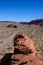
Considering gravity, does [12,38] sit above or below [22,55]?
below

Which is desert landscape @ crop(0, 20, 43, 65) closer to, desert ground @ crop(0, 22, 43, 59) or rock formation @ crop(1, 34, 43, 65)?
desert ground @ crop(0, 22, 43, 59)

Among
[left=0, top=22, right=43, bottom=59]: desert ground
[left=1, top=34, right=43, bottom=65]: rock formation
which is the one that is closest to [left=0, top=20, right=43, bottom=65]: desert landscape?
[left=0, top=22, right=43, bottom=59]: desert ground

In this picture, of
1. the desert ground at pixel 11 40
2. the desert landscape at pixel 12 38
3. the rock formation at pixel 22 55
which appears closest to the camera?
the rock formation at pixel 22 55

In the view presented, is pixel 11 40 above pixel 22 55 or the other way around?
the other way around

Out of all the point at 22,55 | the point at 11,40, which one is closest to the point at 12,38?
the point at 11,40

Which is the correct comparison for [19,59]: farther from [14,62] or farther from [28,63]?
[28,63]

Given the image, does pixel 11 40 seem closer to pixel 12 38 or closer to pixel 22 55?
pixel 12 38

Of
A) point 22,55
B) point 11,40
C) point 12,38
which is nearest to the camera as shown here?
point 22,55

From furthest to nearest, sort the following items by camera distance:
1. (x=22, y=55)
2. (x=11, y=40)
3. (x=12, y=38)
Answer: (x=12, y=38) → (x=11, y=40) → (x=22, y=55)

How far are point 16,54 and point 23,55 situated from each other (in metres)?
0.66

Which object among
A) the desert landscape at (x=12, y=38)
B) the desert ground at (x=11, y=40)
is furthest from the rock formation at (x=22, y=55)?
the desert ground at (x=11, y=40)

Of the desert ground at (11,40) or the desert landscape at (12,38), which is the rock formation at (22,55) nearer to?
the desert landscape at (12,38)

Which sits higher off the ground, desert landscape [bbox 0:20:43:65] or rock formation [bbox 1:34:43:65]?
rock formation [bbox 1:34:43:65]

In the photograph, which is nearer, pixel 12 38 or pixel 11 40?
pixel 11 40
